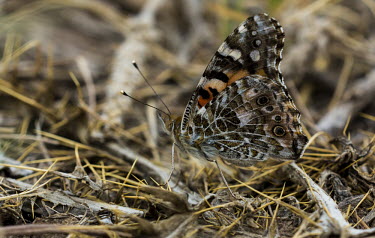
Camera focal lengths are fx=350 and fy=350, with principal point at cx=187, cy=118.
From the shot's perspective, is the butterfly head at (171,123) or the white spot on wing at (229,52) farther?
the butterfly head at (171,123)

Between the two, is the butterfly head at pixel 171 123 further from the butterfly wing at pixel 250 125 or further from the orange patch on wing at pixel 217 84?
the orange patch on wing at pixel 217 84

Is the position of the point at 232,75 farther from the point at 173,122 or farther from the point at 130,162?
the point at 130,162

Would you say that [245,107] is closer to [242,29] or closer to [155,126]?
[242,29]

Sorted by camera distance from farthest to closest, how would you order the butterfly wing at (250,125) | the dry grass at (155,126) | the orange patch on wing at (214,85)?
the orange patch on wing at (214,85)
the butterfly wing at (250,125)
the dry grass at (155,126)

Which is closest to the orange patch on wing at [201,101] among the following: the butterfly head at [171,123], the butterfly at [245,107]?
the butterfly at [245,107]

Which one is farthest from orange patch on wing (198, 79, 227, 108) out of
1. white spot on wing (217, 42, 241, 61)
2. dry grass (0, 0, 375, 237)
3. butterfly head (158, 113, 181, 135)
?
dry grass (0, 0, 375, 237)

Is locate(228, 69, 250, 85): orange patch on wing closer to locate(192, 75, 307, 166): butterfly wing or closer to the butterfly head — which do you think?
locate(192, 75, 307, 166): butterfly wing

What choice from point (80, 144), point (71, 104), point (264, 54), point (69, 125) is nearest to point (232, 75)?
point (264, 54)

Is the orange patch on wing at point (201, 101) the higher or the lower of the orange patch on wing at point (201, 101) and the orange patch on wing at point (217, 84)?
the lower
